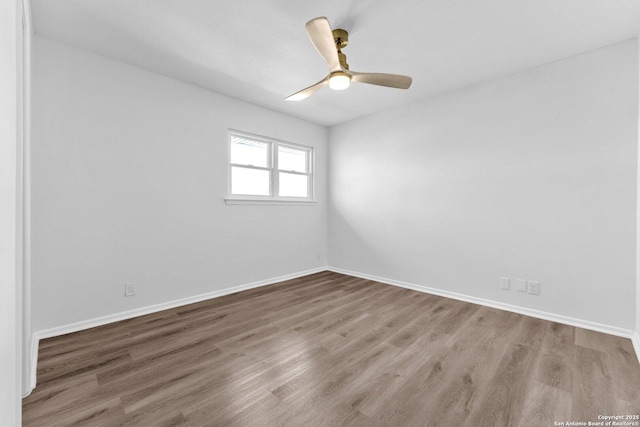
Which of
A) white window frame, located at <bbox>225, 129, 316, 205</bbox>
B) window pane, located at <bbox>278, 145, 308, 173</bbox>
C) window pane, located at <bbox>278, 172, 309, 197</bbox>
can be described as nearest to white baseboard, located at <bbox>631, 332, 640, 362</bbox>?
white window frame, located at <bbox>225, 129, 316, 205</bbox>

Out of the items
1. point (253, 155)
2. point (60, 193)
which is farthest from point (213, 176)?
point (60, 193)

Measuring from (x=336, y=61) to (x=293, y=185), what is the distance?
2619 mm

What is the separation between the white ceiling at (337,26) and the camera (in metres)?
2.00

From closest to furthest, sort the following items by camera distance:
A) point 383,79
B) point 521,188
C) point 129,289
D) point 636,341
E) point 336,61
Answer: point 336,61 → point 636,341 → point 383,79 → point 129,289 → point 521,188

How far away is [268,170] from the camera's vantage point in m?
4.12

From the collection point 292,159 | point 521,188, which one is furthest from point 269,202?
point 521,188

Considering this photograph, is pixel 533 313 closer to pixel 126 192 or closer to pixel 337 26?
pixel 337 26

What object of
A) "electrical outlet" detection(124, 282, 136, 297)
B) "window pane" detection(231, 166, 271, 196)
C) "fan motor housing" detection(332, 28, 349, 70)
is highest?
"fan motor housing" detection(332, 28, 349, 70)

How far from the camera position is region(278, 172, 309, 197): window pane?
435 centimetres

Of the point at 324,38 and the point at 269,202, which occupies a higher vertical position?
the point at 324,38

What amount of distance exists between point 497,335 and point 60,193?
4061 mm

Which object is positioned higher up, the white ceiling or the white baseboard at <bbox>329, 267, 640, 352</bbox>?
the white ceiling

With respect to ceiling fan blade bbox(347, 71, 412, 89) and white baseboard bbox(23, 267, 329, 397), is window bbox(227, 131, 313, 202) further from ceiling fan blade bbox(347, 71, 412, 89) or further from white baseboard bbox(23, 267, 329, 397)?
ceiling fan blade bbox(347, 71, 412, 89)

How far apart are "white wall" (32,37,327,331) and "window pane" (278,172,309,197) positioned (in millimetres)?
659
